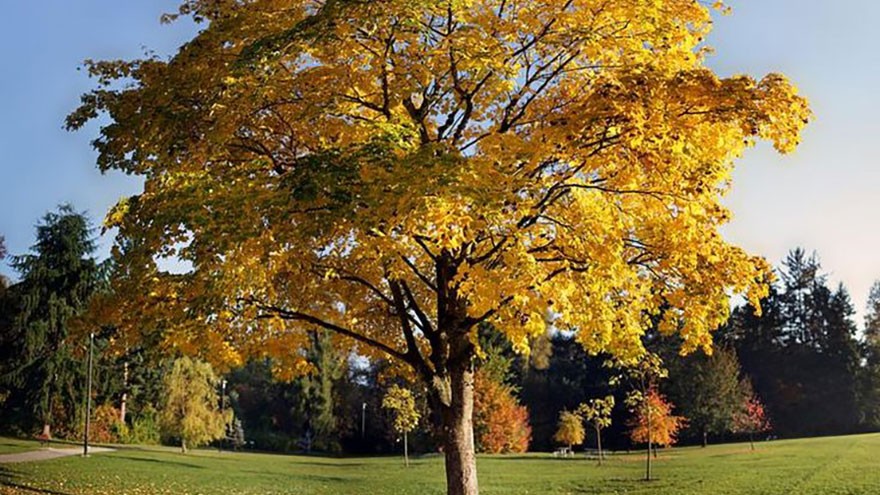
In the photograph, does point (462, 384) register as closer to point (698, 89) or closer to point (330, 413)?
point (698, 89)

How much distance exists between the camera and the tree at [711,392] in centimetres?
4391

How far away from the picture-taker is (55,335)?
1585 inches

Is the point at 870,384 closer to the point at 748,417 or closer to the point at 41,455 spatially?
the point at 748,417

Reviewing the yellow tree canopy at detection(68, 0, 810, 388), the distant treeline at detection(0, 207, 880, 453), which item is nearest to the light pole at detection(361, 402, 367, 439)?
the distant treeline at detection(0, 207, 880, 453)

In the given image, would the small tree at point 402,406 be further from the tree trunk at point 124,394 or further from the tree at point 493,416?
the tree trunk at point 124,394

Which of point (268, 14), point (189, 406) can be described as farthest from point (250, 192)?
point (189, 406)

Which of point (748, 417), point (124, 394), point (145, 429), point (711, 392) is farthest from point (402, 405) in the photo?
point (748, 417)

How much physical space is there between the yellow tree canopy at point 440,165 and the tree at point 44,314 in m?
32.2

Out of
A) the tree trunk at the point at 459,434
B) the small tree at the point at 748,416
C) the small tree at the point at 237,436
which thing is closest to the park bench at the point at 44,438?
the small tree at the point at 237,436

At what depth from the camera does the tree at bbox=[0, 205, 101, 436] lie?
38562 mm

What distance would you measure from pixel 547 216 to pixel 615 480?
2162 cm

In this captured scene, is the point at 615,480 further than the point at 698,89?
Yes

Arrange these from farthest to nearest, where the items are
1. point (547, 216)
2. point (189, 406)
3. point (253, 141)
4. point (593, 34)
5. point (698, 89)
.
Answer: point (189, 406) → point (253, 141) → point (547, 216) → point (593, 34) → point (698, 89)

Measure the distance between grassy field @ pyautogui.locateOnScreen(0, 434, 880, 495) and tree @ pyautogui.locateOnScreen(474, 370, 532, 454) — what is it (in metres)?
5.90
